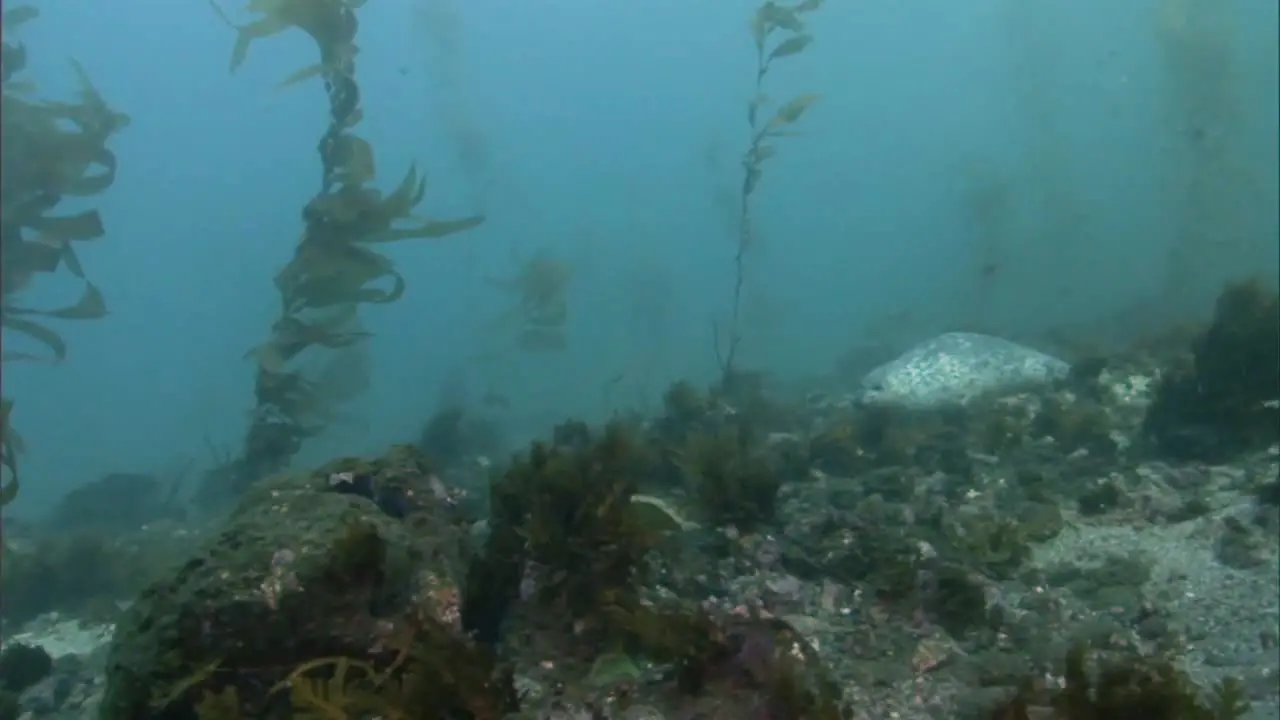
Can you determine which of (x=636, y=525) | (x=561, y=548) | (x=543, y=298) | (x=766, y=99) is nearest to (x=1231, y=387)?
(x=636, y=525)

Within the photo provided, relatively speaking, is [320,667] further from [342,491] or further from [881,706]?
[881,706]

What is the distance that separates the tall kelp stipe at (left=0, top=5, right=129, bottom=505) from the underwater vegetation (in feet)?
20.6

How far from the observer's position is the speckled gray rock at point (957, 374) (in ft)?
30.3

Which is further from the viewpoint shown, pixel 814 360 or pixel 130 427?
pixel 130 427

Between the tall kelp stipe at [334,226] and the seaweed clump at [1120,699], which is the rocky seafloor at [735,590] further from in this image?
the tall kelp stipe at [334,226]

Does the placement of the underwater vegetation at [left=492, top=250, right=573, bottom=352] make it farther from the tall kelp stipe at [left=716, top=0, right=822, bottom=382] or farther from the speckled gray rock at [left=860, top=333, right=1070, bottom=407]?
the speckled gray rock at [left=860, top=333, right=1070, bottom=407]

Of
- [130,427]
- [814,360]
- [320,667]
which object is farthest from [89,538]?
[130,427]

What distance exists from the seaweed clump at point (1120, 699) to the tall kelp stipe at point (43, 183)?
6206 millimetres

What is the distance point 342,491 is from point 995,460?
4741 millimetres

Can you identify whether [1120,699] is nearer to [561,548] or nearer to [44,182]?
[561,548]

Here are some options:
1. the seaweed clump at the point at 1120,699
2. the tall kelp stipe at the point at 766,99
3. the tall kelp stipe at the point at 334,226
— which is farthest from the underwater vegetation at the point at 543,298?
the seaweed clump at the point at 1120,699

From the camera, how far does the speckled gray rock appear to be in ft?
30.3

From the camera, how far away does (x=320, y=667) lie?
3.03 m

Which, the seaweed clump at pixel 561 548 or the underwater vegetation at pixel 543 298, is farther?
the underwater vegetation at pixel 543 298
